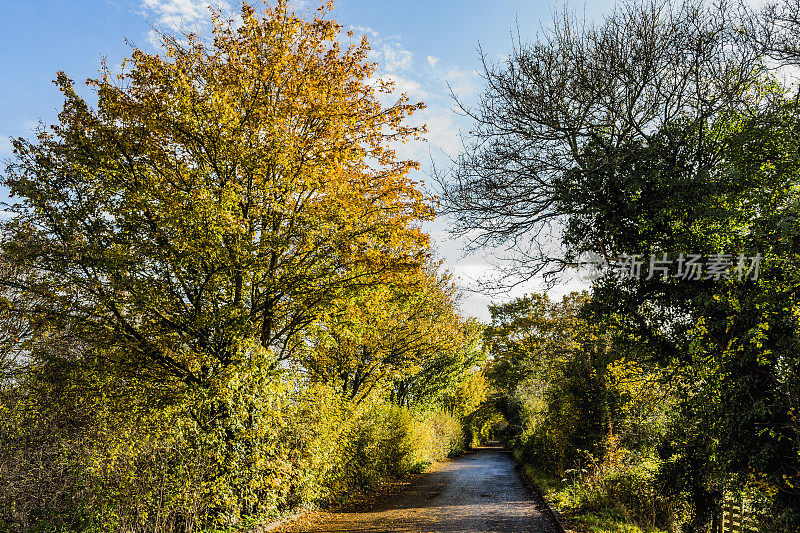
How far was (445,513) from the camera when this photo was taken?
36.7 feet

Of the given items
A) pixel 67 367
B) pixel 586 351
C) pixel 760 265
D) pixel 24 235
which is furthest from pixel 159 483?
→ pixel 586 351

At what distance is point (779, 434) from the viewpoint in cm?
634

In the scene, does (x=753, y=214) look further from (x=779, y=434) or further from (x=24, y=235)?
(x=24, y=235)

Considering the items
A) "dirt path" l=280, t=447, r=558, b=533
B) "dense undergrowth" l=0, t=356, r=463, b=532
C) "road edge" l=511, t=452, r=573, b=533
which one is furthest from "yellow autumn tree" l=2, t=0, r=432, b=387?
"road edge" l=511, t=452, r=573, b=533

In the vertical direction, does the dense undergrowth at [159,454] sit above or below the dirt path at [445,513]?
above

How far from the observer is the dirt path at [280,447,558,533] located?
9.66 m

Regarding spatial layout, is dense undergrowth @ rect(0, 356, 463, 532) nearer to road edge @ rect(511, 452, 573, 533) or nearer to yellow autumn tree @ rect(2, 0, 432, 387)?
yellow autumn tree @ rect(2, 0, 432, 387)

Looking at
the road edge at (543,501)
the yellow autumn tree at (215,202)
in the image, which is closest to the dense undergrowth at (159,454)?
the yellow autumn tree at (215,202)

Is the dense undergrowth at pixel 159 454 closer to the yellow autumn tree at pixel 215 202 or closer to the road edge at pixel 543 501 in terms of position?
the yellow autumn tree at pixel 215 202

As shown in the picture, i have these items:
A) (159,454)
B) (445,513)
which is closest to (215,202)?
(159,454)

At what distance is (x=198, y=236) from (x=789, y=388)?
9.59 meters

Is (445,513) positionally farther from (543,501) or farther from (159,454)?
(159,454)

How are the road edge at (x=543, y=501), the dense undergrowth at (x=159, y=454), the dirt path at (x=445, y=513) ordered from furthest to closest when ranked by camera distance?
the dirt path at (x=445, y=513), the road edge at (x=543, y=501), the dense undergrowth at (x=159, y=454)

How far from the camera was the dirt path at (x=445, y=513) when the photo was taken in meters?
9.66
